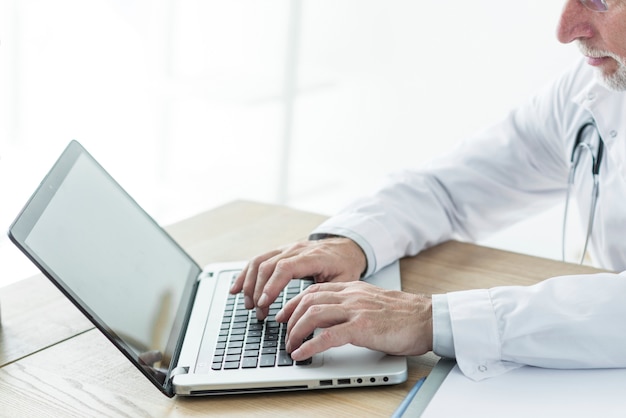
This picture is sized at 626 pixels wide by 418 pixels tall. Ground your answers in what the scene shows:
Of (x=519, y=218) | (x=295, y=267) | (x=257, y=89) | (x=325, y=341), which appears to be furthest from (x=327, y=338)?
(x=257, y=89)

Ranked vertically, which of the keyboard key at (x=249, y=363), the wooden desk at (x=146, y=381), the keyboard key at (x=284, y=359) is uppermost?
the keyboard key at (x=284, y=359)

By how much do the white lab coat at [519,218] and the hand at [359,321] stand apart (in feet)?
0.09

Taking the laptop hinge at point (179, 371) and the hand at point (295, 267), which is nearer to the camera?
the laptop hinge at point (179, 371)

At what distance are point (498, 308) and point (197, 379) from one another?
384mm

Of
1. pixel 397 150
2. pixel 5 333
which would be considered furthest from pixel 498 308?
pixel 397 150

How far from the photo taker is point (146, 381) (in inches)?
39.9

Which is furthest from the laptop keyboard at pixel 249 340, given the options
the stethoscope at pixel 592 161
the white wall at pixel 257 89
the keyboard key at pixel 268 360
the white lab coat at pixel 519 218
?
the white wall at pixel 257 89

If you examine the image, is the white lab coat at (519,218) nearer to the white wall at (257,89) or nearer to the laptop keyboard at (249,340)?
the laptop keyboard at (249,340)

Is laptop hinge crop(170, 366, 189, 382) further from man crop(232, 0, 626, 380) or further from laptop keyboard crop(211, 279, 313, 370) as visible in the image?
man crop(232, 0, 626, 380)

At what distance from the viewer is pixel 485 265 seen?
137 cm

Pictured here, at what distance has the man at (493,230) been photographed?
3.32 ft

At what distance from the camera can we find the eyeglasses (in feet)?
4.29

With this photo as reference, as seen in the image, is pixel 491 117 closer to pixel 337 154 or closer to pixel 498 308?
pixel 337 154

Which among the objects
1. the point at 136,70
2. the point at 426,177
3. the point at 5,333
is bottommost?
the point at 136,70
